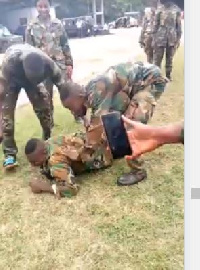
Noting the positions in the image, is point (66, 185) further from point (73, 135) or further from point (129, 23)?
→ point (129, 23)

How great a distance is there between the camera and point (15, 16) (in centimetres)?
136

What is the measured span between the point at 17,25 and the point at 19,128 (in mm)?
542

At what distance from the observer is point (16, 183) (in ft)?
5.82

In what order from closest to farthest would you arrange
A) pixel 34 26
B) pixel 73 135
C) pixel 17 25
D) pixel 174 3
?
pixel 174 3 → pixel 17 25 → pixel 34 26 → pixel 73 135

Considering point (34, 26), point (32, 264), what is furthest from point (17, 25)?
point (32, 264)

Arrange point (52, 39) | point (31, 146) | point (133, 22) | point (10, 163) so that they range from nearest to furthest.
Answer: point (133, 22), point (31, 146), point (10, 163), point (52, 39)

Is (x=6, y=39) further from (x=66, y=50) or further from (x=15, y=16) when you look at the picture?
(x=66, y=50)

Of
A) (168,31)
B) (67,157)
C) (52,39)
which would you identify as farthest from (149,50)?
(67,157)

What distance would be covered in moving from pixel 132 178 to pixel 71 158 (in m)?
0.23

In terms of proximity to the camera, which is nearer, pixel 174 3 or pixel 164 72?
pixel 174 3

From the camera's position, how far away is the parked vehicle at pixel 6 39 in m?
1.36

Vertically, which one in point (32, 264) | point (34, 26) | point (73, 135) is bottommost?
point (32, 264)

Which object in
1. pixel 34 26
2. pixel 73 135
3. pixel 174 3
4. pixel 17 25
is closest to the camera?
pixel 174 3
